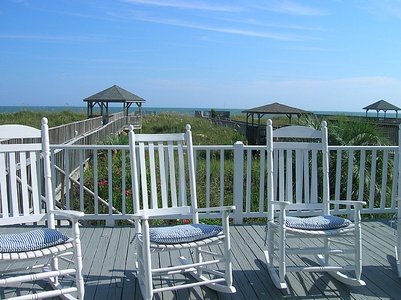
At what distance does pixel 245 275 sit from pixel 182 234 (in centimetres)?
90

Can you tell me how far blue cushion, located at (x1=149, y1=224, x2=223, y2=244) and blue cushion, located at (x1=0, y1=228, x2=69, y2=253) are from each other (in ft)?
1.91

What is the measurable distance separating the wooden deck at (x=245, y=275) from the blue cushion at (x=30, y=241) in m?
0.62

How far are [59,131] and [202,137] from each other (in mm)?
6775

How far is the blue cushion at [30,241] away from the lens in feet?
7.82

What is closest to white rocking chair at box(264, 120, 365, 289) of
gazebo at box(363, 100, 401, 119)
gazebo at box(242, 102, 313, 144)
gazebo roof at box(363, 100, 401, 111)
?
gazebo at box(242, 102, 313, 144)

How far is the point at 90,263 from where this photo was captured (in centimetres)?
355

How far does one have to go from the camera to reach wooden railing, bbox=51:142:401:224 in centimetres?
452

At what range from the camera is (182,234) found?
9.11 feet

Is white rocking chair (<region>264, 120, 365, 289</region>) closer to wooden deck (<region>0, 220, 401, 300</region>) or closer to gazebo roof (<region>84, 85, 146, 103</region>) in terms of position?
wooden deck (<region>0, 220, 401, 300</region>)

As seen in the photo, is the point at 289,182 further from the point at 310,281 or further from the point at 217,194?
the point at 217,194

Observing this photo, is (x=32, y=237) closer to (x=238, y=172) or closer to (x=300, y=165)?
(x=300, y=165)

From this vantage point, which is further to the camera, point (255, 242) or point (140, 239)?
point (255, 242)

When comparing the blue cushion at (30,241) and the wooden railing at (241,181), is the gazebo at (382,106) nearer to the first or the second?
the wooden railing at (241,181)

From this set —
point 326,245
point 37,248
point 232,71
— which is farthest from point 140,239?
point 232,71
